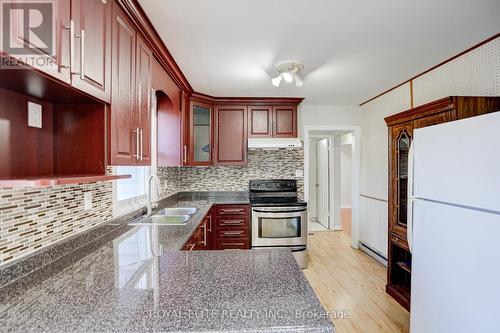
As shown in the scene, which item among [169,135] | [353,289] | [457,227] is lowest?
[353,289]

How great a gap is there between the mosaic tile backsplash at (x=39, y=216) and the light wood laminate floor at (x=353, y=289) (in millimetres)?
2082

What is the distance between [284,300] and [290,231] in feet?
8.14

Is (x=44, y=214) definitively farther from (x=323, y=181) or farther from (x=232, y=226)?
→ (x=323, y=181)

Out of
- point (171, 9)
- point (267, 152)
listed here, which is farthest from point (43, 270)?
point (267, 152)

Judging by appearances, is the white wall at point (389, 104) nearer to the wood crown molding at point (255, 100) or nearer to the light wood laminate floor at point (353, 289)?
the light wood laminate floor at point (353, 289)

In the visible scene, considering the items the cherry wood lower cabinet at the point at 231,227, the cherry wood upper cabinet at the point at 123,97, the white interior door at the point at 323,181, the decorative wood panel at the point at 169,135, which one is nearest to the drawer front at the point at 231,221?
the cherry wood lower cabinet at the point at 231,227

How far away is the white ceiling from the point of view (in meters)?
1.55

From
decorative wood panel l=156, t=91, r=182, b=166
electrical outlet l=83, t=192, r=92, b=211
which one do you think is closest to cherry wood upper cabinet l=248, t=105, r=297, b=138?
decorative wood panel l=156, t=91, r=182, b=166

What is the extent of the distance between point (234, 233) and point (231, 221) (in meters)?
0.16

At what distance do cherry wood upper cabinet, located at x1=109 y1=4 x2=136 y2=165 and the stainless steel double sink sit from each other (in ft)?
3.01

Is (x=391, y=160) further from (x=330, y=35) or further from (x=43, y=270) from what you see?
(x=43, y=270)

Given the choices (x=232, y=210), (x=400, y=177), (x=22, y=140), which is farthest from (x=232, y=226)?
(x=22, y=140)

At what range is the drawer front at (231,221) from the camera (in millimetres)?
3291

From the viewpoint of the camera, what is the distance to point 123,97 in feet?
4.47
